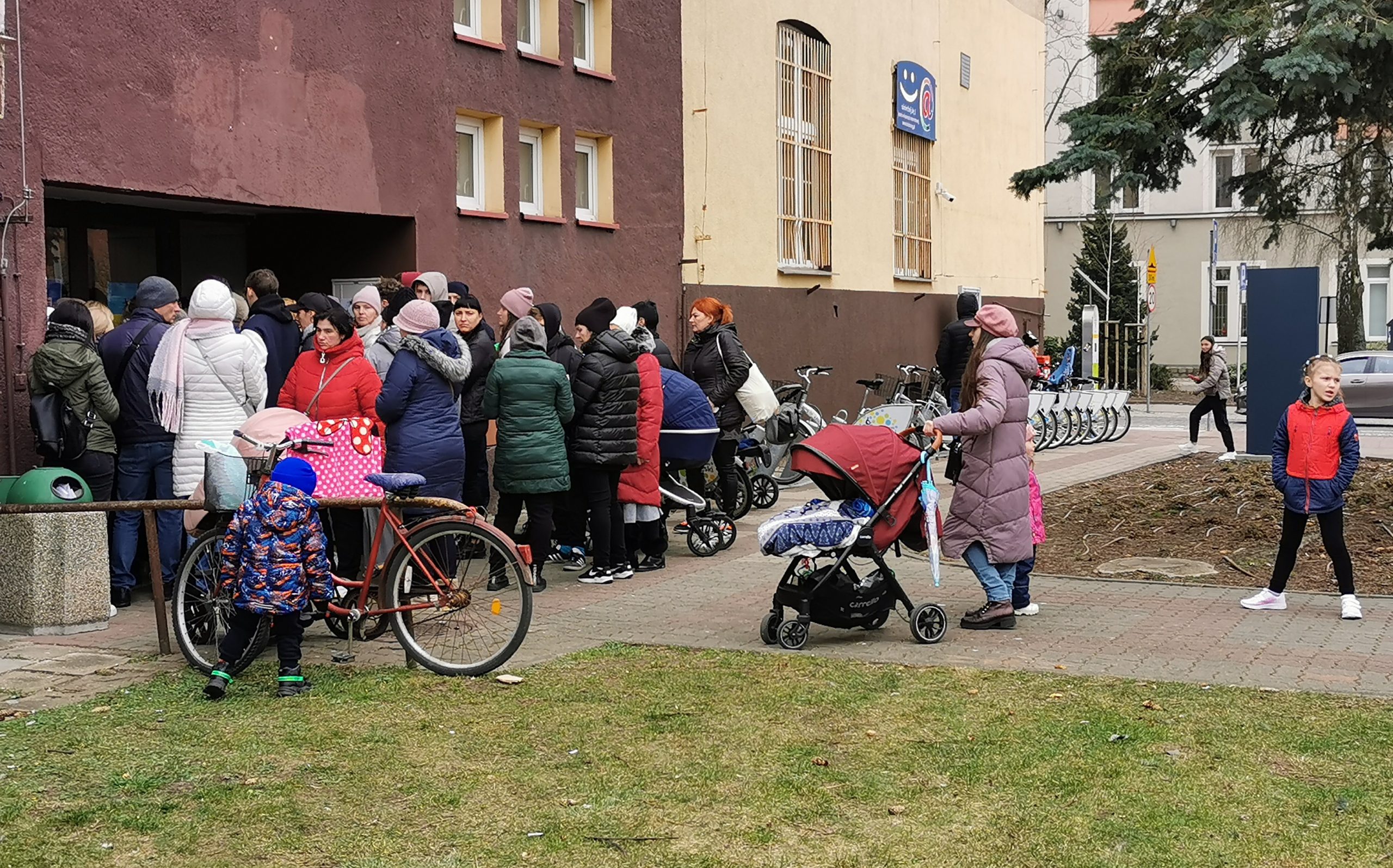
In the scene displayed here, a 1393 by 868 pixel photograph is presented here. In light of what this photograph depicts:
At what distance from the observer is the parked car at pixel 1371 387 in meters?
30.3

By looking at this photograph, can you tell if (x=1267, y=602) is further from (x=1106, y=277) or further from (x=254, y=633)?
(x=1106, y=277)

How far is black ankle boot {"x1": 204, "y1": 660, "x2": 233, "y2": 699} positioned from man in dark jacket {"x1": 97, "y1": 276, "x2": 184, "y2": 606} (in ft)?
9.32

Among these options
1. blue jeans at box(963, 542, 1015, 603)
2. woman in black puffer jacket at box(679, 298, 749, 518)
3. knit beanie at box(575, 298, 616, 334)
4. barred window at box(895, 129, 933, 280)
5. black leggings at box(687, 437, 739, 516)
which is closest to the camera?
blue jeans at box(963, 542, 1015, 603)

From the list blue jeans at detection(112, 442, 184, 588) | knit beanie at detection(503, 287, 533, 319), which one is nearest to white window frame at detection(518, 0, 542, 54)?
knit beanie at detection(503, 287, 533, 319)

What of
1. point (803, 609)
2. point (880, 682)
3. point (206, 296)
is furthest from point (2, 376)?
point (880, 682)

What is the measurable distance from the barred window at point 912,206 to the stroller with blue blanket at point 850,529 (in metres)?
17.3

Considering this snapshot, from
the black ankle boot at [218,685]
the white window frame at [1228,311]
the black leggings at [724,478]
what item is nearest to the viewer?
the black ankle boot at [218,685]

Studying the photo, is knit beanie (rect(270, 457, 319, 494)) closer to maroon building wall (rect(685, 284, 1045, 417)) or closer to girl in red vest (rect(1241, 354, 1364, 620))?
girl in red vest (rect(1241, 354, 1364, 620))

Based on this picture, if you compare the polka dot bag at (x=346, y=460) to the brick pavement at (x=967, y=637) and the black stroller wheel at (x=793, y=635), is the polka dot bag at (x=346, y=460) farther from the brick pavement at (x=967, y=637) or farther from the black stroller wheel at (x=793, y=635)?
the black stroller wheel at (x=793, y=635)

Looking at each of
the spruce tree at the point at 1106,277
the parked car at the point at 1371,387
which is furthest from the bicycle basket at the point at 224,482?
the spruce tree at the point at 1106,277

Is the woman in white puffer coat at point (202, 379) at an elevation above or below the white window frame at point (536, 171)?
below

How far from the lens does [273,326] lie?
10672mm

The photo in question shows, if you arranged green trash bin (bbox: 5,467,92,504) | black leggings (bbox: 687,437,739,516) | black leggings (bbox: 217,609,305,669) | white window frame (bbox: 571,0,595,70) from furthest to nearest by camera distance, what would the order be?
white window frame (bbox: 571,0,595,70), black leggings (bbox: 687,437,739,516), green trash bin (bbox: 5,467,92,504), black leggings (bbox: 217,609,305,669)

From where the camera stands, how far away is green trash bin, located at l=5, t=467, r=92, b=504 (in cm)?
898
